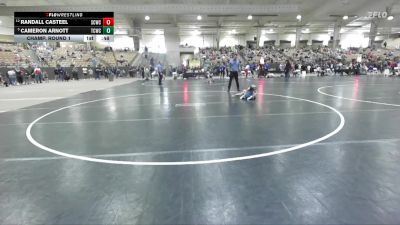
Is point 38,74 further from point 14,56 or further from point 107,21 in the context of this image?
point 107,21

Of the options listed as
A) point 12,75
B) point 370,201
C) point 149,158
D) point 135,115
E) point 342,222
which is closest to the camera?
point 342,222

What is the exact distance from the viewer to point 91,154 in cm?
450

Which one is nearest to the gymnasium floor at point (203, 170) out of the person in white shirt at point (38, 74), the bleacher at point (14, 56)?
the person in white shirt at point (38, 74)

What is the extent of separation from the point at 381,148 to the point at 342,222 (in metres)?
2.70

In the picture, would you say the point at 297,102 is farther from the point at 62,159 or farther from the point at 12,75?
the point at 12,75

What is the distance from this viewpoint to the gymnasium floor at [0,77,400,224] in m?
2.66

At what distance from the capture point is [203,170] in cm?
371

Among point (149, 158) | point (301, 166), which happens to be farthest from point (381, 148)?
point (149, 158)

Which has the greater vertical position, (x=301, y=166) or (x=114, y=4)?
(x=114, y=4)
